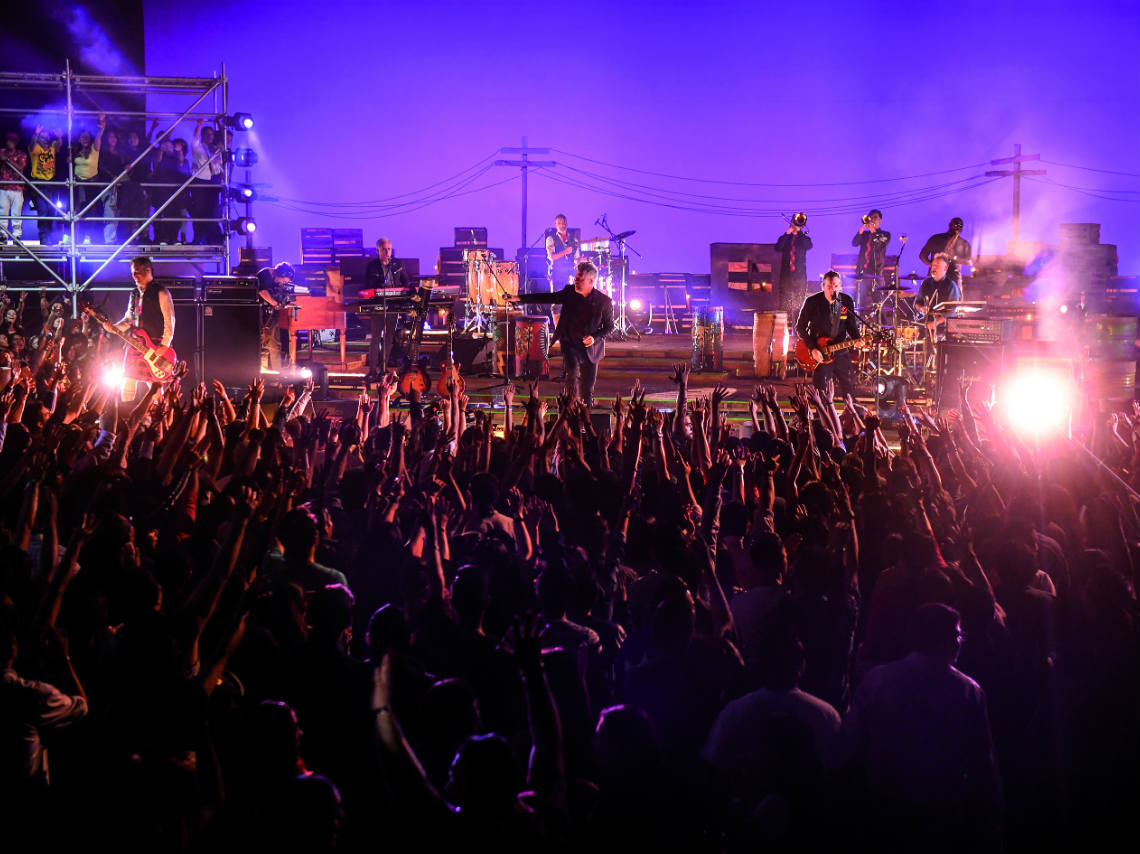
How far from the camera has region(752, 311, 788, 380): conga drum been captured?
1357 centimetres

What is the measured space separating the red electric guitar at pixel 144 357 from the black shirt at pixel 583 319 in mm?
3316

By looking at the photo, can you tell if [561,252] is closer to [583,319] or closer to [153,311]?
[583,319]

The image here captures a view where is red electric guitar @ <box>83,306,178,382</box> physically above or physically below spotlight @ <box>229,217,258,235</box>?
below

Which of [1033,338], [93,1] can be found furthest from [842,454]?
[93,1]

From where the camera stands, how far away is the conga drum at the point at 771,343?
44.5 feet

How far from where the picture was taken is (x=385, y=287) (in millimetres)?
12672

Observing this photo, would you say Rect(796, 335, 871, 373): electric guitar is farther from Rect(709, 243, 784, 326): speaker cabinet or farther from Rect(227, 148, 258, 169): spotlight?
Rect(709, 243, 784, 326): speaker cabinet

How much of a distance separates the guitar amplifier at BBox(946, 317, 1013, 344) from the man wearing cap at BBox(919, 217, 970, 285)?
1339mm

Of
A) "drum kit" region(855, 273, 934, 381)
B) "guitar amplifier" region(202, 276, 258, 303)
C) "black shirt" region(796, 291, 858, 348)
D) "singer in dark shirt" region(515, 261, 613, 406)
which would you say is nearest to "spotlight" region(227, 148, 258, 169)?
"guitar amplifier" region(202, 276, 258, 303)

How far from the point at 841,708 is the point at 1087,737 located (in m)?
0.69

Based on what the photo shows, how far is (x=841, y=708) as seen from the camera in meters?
3.03

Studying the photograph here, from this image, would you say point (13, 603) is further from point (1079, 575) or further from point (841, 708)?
point (1079, 575)

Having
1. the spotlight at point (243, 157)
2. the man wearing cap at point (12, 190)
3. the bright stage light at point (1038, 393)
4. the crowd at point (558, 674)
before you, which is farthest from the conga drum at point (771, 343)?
the crowd at point (558, 674)

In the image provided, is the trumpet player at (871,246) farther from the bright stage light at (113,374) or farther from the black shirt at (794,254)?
the bright stage light at (113,374)
